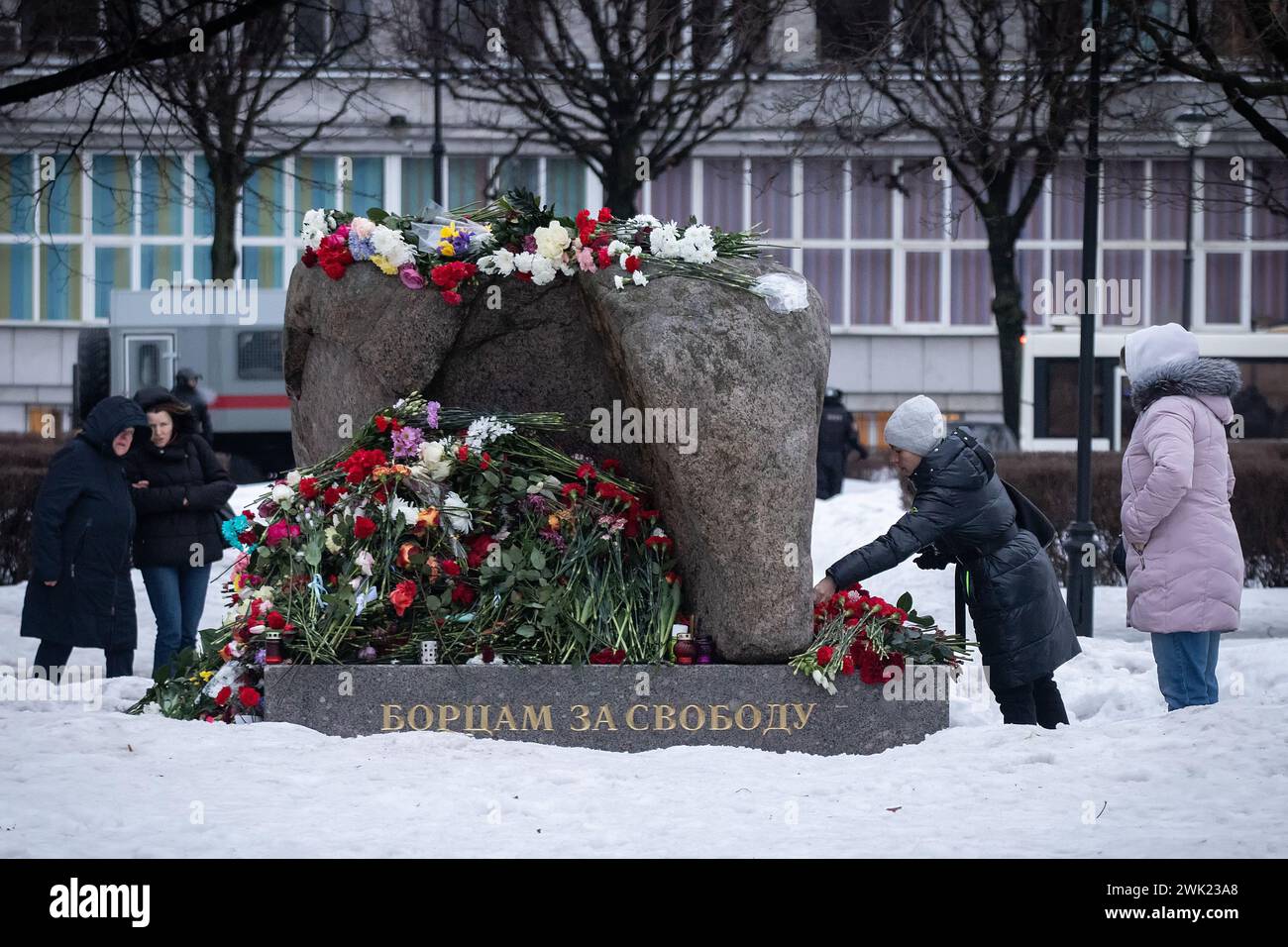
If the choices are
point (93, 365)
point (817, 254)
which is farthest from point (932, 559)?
point (817, 254)

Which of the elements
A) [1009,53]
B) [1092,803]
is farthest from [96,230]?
[1092,803]

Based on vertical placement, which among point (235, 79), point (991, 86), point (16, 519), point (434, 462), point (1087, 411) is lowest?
point (16, 519)

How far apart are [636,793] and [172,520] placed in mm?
4161

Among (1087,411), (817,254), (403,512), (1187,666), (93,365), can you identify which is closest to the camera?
(1187,666)

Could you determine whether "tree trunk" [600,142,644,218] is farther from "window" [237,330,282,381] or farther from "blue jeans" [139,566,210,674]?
"blue jeans" [139,566,210,674]

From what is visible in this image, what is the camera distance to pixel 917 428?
6.84m

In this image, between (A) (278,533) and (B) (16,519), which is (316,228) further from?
(B) (16,519)

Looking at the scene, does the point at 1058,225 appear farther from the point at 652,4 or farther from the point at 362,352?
the point at 362,352

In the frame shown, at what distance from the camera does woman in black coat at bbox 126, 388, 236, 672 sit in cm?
891

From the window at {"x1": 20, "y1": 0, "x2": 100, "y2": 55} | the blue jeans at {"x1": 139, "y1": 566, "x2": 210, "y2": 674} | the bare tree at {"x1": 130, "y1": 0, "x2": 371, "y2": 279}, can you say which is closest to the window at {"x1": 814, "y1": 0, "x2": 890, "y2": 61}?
the bare tree at {"x1": 130, "y1": 0, "x2": 371, "y2": 279}

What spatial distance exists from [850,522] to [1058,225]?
1723cm

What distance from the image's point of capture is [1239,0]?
1188 centimetres

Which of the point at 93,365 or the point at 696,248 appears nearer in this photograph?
the point at 696,248

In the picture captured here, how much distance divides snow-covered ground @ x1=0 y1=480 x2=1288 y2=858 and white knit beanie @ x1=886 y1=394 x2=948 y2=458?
121 cm
